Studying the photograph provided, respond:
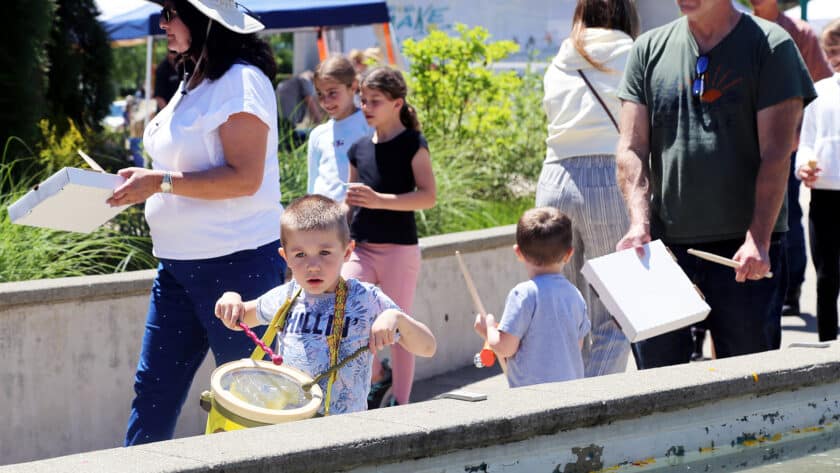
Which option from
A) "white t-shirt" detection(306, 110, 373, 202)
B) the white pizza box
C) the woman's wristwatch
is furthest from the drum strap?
"white t-shirt" detection(306, 110, 373, 202)

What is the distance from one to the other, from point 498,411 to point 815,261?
423cm

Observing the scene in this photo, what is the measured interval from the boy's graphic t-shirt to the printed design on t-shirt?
4.21 feet

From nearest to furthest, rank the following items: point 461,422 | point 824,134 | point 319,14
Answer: point 461,422
point 824,134
point 319,14

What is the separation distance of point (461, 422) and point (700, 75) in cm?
167

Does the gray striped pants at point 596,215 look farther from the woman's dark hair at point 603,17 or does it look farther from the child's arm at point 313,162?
the child's arm at point 313,162

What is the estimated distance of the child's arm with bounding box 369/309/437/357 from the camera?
144 inches

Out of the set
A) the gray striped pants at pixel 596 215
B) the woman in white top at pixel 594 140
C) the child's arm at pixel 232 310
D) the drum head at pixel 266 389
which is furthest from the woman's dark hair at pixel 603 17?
the drum head at pixel 266 389

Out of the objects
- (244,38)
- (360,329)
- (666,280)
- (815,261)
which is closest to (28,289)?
(244,38)

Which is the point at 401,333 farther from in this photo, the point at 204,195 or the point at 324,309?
the point at 204,195

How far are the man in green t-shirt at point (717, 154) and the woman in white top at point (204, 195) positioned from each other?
121cm

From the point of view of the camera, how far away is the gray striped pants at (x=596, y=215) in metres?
5.69

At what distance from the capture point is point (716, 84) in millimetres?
4305

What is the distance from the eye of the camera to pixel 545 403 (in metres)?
3.46

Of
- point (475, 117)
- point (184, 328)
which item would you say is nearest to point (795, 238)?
point (475, 117)
